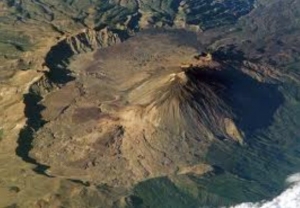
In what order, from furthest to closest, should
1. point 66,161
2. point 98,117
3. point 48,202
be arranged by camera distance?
point 98,117
point 66,161
point 48,202

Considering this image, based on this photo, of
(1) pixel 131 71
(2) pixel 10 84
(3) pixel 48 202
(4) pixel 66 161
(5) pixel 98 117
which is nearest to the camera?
(3) pixel 48 202

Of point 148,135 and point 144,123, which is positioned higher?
point 144,123

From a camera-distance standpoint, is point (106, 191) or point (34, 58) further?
point (34, 58)

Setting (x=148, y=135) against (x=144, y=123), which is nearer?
(x=148, y=135)

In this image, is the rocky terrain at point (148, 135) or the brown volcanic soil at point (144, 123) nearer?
the rocky terrain at point (148, 135)

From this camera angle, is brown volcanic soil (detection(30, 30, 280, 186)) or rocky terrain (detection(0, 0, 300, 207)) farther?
brown volcanic soil (detection(30, 30, 280, 186))

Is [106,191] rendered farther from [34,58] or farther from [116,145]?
A: [34,58]

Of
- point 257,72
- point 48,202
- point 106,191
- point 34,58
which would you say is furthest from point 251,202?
point 34,58

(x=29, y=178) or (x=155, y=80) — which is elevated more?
(x=155, y=80)
